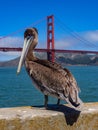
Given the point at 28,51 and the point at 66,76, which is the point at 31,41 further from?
the point at 66,76

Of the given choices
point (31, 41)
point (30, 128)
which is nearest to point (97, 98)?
point (31, 41)

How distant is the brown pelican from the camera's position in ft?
12.0

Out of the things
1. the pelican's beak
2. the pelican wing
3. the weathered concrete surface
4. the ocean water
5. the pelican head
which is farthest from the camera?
the ocean water

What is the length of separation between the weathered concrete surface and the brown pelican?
0.22m

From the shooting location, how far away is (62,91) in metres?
3.78

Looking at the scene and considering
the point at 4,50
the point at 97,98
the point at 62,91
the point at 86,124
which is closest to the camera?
the point at 86,124

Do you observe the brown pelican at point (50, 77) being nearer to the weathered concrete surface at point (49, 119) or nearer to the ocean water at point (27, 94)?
the weathered concrete surface at point (49, 119)

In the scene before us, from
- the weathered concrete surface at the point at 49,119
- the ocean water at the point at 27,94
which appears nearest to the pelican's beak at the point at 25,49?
the weathered concrete surface at the point at 49,119

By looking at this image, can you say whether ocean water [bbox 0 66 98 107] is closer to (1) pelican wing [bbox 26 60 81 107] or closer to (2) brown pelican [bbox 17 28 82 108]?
(2) brown pelican [bbox 17 28 82 108]

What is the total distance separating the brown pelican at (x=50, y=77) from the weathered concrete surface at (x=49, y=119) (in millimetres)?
223

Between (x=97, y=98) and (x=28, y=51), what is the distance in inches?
725

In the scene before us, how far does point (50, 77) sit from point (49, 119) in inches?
40.7

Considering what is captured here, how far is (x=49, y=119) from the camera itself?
3.05 metres

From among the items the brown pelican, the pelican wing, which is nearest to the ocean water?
the brown pelican
